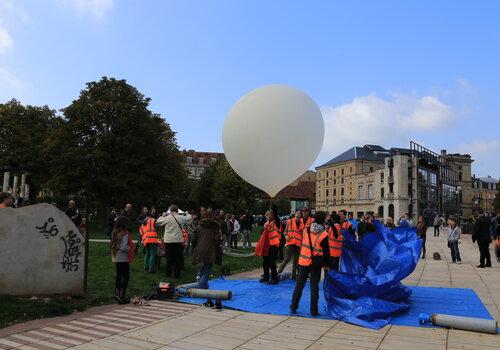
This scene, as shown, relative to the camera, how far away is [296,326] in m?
7.62

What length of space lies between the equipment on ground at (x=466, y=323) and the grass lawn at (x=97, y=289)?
6093 millimetres

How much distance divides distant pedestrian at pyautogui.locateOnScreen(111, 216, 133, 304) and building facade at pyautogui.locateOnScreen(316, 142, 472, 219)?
71.4m

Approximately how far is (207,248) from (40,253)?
338cm

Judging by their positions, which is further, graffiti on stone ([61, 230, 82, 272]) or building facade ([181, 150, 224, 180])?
building facade ([181, 150, 224, 180])

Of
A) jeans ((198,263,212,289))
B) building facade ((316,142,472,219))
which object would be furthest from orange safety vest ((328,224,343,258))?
building facade ((316,142,472,219))

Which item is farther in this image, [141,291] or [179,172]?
[179,172]

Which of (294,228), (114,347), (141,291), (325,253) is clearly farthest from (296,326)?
(294,228)

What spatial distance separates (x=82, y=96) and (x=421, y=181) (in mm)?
74551

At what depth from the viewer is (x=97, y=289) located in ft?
34.3

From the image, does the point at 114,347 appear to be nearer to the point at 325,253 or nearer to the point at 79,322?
the point at 79,322

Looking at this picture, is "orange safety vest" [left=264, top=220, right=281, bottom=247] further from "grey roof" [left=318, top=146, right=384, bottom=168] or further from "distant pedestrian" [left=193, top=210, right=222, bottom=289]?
"grey roof" [left=318, top=146, right=384, bottom=168]

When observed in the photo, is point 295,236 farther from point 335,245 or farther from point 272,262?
point 335,245

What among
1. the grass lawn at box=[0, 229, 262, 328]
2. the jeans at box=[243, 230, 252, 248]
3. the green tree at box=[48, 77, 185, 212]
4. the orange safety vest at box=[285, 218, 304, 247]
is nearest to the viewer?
the grass lawn at box=[0, 229, 262, 328]

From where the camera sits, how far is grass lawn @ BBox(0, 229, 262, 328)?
26.1 ft
